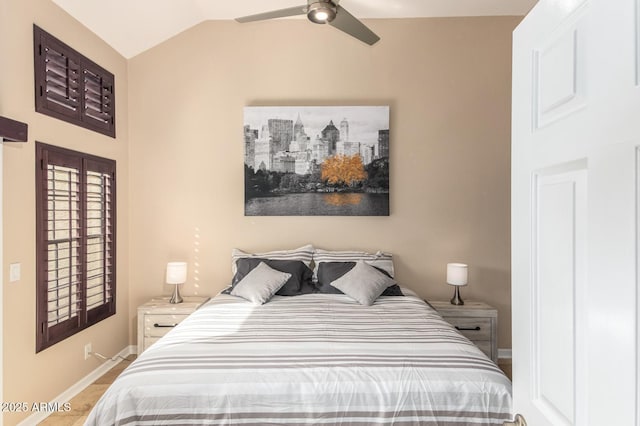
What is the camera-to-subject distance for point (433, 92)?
13.3ft

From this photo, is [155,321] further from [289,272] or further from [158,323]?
[289,272]

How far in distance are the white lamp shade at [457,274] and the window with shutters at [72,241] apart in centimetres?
315

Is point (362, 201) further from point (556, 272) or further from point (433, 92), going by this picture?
point (556, 272)

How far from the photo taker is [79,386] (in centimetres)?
329

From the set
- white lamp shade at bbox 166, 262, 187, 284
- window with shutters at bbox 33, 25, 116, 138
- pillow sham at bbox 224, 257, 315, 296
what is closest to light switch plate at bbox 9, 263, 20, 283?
window with shutters at bbox 33, 25, 116, 138

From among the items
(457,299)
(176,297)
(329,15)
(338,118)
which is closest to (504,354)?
(457,299)

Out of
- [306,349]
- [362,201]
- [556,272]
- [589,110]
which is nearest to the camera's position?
[589,110]

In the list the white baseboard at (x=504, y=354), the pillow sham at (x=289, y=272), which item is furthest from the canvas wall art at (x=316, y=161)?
the white baseboard at (x=504, y=354)

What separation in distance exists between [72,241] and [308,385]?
7.51 feet

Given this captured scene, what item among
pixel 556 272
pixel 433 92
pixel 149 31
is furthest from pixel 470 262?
pixel 149 31

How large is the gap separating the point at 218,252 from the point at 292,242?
758 millimetres

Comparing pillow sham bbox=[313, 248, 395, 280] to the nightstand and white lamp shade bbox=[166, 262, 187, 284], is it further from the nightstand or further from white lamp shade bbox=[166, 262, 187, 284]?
white lamp shade bbox=[166, 262, 187, 284]

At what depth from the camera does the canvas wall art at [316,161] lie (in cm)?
403

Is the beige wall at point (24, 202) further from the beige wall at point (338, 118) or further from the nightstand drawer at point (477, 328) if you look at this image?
the nightstand drawer at point (477, 328)
